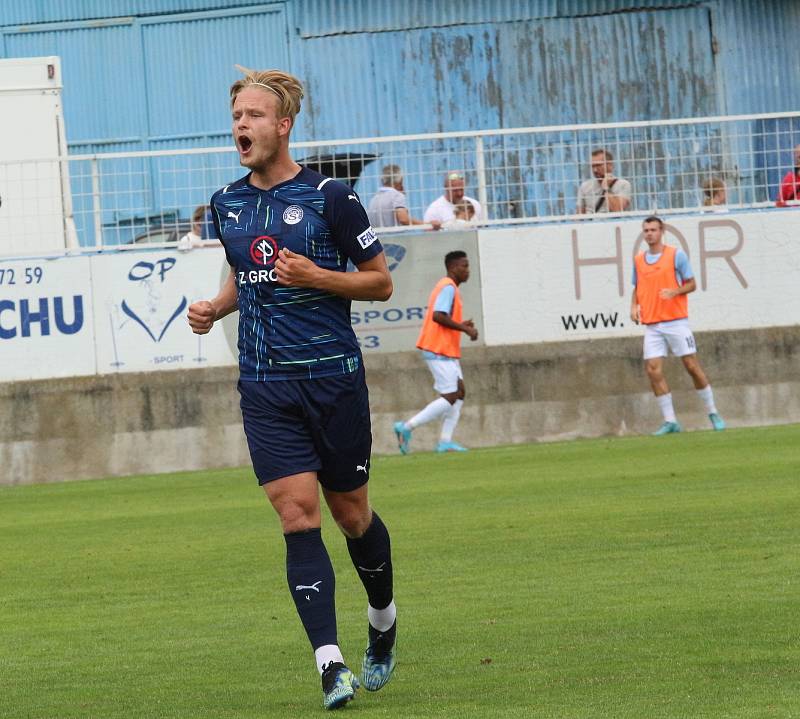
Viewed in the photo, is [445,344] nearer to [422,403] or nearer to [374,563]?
[422,403]

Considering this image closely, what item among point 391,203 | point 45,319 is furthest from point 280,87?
point 45,319

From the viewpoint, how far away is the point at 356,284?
6.50 meters

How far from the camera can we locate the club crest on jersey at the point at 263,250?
254 inches

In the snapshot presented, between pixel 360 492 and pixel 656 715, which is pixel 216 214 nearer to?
pixel 360 492

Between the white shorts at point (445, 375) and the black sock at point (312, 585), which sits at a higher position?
the white shorts at point (445, 375)

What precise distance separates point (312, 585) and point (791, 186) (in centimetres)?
1542

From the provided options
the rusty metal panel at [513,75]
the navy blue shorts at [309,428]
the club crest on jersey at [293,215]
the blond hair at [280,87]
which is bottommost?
the navy blue shorts at [309,428]

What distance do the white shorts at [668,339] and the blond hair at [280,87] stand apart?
13556mm

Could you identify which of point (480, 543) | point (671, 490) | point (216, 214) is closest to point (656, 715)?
point (216, 214)

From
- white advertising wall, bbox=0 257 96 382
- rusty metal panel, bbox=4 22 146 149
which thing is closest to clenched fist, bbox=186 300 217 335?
white advertising wall, bbox=0 257 96 382

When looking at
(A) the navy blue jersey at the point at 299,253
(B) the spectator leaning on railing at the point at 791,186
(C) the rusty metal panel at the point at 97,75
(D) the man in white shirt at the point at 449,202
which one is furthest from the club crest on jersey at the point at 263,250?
(C) the rusty metal panel at the point at 97,75

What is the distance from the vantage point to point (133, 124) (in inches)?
1168

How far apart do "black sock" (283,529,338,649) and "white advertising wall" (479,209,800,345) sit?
14.1 meters

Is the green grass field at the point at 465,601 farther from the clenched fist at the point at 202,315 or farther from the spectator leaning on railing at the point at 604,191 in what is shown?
the spectator leaning on railing at the point at 604,191
